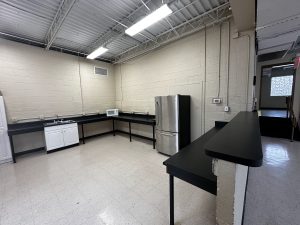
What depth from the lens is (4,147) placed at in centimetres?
348

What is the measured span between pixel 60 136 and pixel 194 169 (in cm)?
431

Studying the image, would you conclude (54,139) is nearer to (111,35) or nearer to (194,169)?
(111,35)

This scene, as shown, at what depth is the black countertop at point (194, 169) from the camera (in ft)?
3.81

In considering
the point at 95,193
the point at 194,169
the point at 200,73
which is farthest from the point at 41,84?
the point at 194,169

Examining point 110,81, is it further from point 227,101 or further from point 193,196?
point 193,196

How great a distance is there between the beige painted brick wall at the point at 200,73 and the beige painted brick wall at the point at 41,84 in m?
2.05

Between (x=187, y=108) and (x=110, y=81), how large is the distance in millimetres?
3938

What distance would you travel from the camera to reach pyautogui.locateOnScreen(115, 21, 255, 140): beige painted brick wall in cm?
292

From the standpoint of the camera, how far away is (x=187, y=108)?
367cm

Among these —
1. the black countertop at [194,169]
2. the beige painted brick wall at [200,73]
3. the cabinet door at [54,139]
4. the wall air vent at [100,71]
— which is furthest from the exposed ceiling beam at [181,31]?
the cabinet door at [54,139]

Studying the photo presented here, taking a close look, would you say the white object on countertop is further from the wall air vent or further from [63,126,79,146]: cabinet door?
the wall air vent

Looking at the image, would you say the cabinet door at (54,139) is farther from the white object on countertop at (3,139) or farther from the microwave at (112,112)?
the microwave at (112,112)

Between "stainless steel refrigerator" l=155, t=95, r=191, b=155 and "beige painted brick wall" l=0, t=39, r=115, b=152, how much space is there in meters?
3.19

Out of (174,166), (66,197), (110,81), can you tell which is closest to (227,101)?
(174,166)
